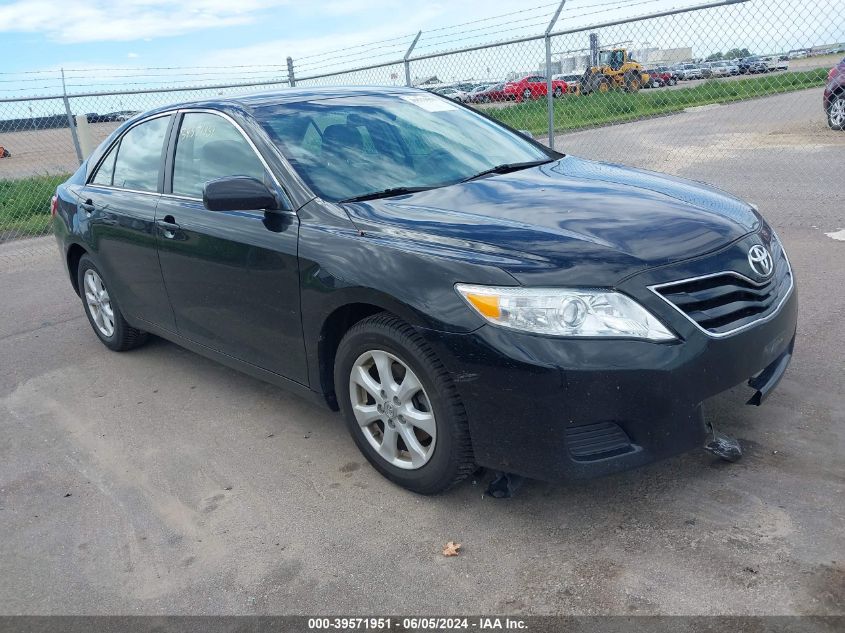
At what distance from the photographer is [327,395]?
12.1 feet

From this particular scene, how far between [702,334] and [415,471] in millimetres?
1273

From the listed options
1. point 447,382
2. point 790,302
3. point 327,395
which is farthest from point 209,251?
point 790,302

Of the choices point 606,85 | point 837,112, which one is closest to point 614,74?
point 606,85

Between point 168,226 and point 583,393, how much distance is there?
8.76 ft

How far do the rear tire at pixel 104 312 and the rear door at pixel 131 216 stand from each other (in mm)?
227

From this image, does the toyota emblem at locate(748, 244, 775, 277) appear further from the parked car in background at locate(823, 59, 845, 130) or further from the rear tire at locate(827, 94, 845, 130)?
the rear tire at locate(827, 94, 845, 130)

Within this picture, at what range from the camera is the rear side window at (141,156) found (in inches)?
184

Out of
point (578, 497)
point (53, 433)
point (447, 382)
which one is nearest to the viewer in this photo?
point (447, 382)

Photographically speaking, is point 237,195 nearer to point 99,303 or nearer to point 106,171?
point 106,171

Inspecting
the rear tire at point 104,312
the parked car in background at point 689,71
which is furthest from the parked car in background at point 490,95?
the rear tire at point 104,312

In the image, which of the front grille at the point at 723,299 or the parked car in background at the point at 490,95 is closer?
the front grille at the point at 723,299

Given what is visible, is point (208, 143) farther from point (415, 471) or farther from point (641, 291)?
point (641, 291)

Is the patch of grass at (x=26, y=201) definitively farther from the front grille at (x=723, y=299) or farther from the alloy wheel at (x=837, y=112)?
the alloy wheel at (x=837, y=112)

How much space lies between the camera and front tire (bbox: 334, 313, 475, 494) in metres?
3.02
